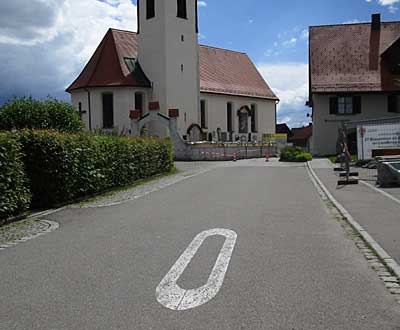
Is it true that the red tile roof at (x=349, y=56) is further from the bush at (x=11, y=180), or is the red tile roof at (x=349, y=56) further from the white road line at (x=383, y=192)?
the bush at (x=11, y=180)

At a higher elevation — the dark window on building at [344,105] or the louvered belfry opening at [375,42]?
the louvered belfry opening at [375,42]

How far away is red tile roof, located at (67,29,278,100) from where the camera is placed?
5262 centimetres

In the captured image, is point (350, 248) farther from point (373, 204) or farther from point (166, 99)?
point (166, 99)

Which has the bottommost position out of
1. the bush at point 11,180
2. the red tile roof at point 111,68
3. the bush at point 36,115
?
the bush at point 11,180

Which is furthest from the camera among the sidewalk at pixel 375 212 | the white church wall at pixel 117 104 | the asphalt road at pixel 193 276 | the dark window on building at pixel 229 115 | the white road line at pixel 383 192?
the dark window on building at pixel 229 115

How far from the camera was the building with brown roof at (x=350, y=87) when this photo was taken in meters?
45.1

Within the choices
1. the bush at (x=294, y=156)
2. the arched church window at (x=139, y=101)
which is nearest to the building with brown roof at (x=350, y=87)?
the bush at (x=294, y=156)

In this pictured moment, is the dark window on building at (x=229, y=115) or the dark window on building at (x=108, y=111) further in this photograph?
the dark window on building at (x=229, y=115)

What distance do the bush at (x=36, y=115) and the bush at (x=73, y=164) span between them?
380 inches

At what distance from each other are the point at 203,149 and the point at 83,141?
29239 mm

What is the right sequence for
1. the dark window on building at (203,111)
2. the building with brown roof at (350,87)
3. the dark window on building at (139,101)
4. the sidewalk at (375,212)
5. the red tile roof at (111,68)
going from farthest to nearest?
the dark window on building at (203,111), the dark window on building at (139,101), the red tile roof at (111,68), the building with brown roof at (350,87), the sidewalk at (375,212)

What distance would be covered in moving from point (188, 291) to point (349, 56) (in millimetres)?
45162

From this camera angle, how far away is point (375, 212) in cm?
1246

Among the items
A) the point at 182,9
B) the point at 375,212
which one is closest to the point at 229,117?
the point at 182,9
